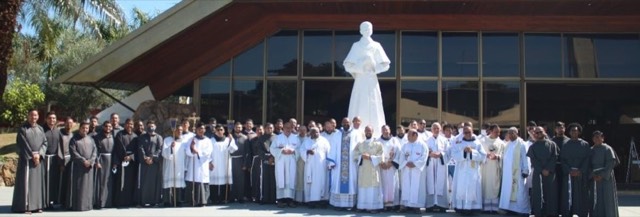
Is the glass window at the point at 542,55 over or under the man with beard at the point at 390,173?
over

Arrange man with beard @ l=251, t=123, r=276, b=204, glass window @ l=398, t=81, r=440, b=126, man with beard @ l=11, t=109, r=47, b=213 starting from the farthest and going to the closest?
glass window @ l=398, t=81, r=440, b=126 < man with beard @ l=251, t=123, r=276, b=204 < man with beard @ l=11, t=109, r=47, b=213

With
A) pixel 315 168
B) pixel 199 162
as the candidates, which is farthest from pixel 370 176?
pixel 199 162

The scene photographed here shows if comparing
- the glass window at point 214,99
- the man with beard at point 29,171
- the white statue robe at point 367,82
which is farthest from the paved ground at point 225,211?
the glass window at point 214,99

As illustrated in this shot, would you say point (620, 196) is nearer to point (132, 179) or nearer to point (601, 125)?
point (601, 125)

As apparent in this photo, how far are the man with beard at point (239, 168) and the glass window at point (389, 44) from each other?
18.3 feet

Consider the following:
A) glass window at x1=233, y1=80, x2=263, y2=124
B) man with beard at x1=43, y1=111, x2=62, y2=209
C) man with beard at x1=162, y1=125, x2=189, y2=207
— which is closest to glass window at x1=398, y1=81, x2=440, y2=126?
glass window at x1=233, y1=80, x2=263, y2=124

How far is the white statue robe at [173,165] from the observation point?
12.7m

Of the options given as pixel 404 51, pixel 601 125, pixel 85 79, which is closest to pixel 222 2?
pixel 85 79

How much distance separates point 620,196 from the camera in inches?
609

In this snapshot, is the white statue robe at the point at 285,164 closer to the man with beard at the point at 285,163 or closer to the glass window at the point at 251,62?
the man with beard at the point at 285,163

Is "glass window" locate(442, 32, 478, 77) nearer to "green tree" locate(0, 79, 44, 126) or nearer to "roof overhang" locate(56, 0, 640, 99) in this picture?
"roof overhang" locate(56, 0, 640, 99)

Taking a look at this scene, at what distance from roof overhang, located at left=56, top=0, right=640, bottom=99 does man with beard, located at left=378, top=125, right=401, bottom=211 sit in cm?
465

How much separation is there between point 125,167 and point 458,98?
9253 mm

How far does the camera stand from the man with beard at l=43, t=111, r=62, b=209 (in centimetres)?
1182
